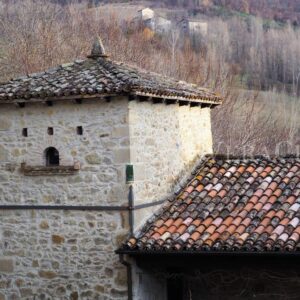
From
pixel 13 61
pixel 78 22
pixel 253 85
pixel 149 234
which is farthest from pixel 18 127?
pixel 253 85

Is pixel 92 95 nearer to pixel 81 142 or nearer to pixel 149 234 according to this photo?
pixel 81 142

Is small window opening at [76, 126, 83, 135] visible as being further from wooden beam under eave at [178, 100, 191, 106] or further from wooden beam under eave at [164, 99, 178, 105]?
wooden beam under eave at [178, 100, 191, 106]

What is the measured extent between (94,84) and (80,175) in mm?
1466

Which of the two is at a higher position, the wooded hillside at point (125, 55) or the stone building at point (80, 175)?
the wooded hillside at point (125, 55)

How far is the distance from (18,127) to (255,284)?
4.59 meters

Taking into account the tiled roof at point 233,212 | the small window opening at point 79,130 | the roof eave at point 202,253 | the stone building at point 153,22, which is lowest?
the roof eave at point 202,253

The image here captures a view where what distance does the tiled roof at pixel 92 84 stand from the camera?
35.1 ft

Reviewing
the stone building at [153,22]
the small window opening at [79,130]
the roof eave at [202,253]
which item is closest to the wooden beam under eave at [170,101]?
the small window opening at [79,130]

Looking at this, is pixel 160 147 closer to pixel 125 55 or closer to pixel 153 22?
pixel 125 55

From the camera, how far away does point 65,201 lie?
11.2 metres

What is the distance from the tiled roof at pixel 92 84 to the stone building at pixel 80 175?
20 mm

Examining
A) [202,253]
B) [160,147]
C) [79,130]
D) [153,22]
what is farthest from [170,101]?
[153,22]

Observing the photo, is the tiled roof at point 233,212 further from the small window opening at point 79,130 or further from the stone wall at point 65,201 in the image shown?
the small window opening at point 79,130

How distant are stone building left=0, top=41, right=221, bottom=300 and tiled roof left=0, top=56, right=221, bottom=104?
0.02 metres
